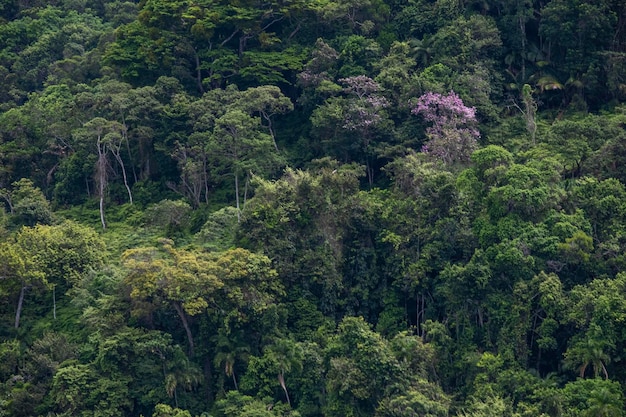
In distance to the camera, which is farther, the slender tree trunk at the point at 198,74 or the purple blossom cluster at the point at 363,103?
the slender tree trunk at the point at 198,74

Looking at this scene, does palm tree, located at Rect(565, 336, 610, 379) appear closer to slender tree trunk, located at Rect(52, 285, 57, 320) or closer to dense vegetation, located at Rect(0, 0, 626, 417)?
dense vegetation, located at Rect(0, 0, 626, 417)

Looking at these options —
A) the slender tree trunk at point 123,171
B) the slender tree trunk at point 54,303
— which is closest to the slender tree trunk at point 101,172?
the slender tree trunk at point 123,171

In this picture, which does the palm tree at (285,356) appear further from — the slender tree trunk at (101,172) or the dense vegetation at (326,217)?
the slender tree trunk at (101,172)

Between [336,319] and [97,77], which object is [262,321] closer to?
[336,319]

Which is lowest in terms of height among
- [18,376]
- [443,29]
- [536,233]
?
[18,376]

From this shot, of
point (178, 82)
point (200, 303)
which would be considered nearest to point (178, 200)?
point (178, 82)

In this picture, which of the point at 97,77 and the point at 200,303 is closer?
the point at 200,303

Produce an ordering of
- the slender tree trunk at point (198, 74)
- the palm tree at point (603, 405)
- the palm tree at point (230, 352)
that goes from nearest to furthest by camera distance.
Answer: the palm tree at point (603, 405) < the palm tree at point (230, 352) < the slender tree trunk at point (198, 74)

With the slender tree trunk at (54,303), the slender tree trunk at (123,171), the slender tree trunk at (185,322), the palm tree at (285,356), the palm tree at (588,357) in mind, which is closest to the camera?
the palm tree at (588,357)
